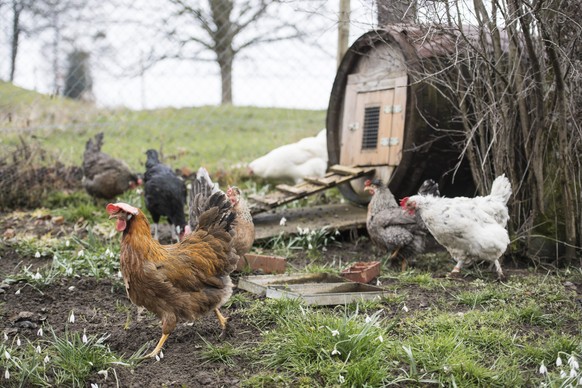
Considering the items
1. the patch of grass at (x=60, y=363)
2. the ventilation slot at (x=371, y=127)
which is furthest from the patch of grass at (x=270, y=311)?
the ventilation slot at (x=371, y=127)

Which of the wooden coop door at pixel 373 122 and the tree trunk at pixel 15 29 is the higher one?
the tree trunk at pixel 15 29

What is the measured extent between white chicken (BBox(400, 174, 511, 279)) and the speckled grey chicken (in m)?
0.22

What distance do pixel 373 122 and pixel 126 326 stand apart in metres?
3.95

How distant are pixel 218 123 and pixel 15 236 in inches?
241

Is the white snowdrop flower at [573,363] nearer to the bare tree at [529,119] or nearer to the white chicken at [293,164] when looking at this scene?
the bare tree at [529,119]

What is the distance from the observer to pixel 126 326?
12.5 feet

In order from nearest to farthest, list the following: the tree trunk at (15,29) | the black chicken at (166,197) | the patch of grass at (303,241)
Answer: the patch of grass at (303,241) < the black chicken at (166,197) < the tree trunk at (15,29)

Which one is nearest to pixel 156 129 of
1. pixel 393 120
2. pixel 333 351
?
pixel 393 120

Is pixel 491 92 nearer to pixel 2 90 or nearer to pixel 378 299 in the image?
pixel 378 299

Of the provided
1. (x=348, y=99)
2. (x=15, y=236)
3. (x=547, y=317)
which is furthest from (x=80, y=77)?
(x=547, y=317)

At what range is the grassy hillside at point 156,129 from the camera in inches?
327

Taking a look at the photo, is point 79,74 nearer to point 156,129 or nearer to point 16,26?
point 16,26

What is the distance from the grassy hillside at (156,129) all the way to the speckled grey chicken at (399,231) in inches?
157

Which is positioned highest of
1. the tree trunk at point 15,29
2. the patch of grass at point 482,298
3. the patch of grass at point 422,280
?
the tree trunk at point 15,29
